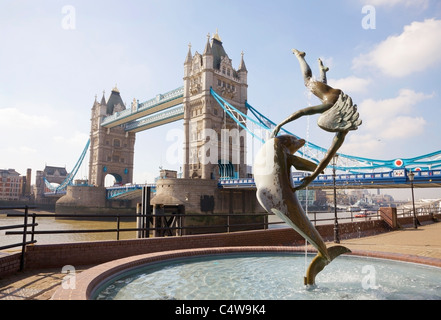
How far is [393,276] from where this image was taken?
4.77 meters

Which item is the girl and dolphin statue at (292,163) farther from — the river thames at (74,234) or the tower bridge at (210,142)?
the tower bridge at (210,142)

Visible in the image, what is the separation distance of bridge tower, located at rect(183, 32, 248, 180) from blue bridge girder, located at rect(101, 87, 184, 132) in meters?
3.81

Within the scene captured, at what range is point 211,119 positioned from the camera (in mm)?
44469

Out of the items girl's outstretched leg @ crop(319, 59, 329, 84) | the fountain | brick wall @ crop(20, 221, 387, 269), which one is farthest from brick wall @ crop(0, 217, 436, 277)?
girl's outstretched leg @ crop(319, 59, 329, 84)

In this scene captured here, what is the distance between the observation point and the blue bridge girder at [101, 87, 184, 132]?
49656mm

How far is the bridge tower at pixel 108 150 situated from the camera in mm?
65562

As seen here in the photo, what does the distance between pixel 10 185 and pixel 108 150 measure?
4059 cm

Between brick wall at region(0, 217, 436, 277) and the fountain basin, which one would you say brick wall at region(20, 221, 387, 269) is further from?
the fountain basin

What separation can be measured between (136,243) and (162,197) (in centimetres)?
2503

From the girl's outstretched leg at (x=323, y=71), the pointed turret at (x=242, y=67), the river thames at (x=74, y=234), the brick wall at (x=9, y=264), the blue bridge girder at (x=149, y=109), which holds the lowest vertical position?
the river thames at (x=74, y=234)

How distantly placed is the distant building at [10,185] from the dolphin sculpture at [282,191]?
9845cm

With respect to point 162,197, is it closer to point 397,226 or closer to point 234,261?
point 397,226

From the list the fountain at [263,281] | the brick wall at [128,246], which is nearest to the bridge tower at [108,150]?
the brick wall at [128,246]

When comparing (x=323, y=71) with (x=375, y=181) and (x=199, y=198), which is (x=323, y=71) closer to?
(x=375, y=181)
